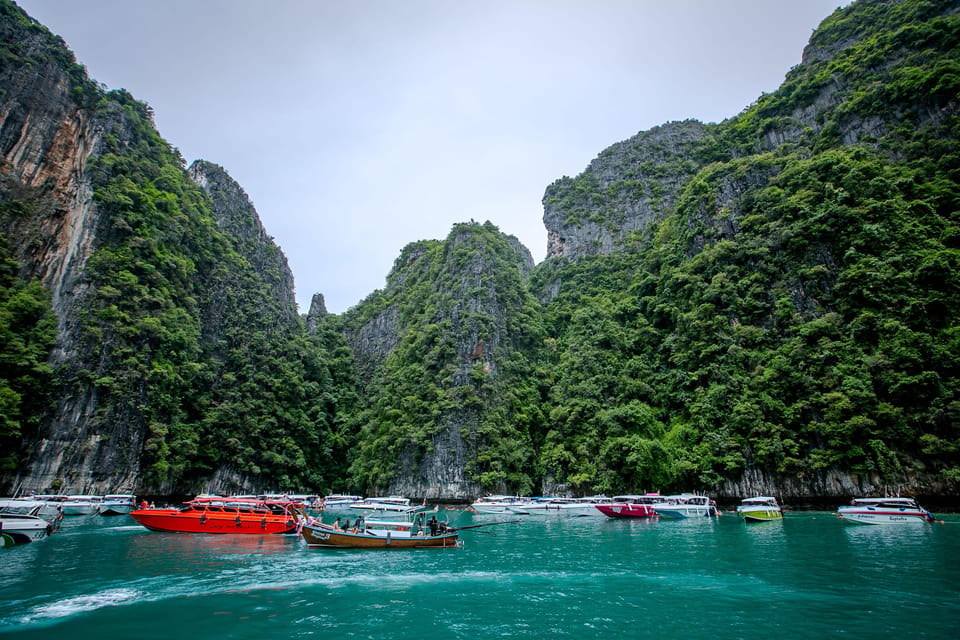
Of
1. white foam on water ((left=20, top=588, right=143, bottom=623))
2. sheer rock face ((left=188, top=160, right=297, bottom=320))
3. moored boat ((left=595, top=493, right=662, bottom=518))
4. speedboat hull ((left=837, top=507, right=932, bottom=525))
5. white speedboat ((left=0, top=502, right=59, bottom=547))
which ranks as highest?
sheer rock face ((left=188, top=160, right=297, bottom=320))

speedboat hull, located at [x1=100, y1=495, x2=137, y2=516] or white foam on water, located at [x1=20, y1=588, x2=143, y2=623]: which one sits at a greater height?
speedboat hull, located at [x1=100, y1=495, x2=137, y2=516]

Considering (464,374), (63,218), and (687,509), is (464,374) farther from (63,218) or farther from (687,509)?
(63,218)

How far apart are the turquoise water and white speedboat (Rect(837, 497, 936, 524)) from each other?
459cm

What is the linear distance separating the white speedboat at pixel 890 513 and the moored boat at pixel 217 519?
35491 mm

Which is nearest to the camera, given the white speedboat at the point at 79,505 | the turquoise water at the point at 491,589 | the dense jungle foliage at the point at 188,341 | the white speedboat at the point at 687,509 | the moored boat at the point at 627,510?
the turquoise water at the point at 491,589

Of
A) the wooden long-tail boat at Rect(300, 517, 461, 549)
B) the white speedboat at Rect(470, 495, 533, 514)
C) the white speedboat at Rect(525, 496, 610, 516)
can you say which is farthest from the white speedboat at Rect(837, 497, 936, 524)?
the wooden long-tail boat at Rect(300, 517, 461, 549)

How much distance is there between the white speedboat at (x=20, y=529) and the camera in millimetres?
21594

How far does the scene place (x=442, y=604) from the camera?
42.4 ft

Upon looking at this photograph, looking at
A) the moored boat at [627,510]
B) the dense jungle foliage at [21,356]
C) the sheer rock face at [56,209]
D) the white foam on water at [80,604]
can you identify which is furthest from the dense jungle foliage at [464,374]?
Answer: the white foam on water at [80,604]

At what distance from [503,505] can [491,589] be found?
3079cm

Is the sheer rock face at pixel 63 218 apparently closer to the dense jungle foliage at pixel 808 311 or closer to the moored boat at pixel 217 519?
the moored boat at pixel 217 519

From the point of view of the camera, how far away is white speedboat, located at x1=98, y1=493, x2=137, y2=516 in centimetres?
3599

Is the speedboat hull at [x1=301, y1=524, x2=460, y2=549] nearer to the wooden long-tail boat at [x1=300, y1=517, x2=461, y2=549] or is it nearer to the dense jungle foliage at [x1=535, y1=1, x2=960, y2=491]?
the wooden long-tail boat at [x1=300, y1=517, x2=461, y2=549]

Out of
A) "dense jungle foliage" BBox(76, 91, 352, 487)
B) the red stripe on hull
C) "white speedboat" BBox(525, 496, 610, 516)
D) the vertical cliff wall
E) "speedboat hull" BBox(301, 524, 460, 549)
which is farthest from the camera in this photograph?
"dense jungle foliage" BBox(76, 91, 352, 487)
